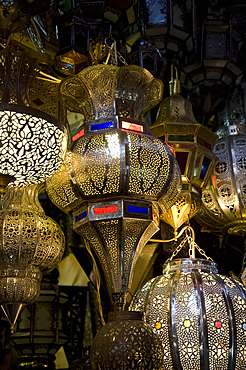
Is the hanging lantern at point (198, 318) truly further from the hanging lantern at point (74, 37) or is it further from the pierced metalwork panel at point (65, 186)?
the hanging lantern at point (74, 37)

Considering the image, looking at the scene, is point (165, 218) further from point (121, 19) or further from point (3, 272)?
point (121, 19)

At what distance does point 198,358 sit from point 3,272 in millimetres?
701

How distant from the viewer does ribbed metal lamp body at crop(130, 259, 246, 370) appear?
193cm

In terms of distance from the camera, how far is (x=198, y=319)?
76.9 inches

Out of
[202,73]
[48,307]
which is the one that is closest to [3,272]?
[48,307]

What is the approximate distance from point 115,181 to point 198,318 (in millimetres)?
508

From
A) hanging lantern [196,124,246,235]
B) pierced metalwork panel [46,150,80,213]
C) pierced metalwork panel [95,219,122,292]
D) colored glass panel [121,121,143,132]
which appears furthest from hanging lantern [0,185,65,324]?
hanging lantern [196,124,246,235]

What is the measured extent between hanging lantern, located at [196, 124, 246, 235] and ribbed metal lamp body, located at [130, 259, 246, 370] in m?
0.62

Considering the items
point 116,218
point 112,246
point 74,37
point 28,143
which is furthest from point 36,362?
point 74,37

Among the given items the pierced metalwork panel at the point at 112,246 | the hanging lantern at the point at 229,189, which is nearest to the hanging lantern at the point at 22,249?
the pierced metalwork panel at the point at 112,246

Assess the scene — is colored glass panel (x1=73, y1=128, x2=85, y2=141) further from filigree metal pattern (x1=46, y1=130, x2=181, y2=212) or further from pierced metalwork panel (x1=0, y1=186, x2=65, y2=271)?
pierced metalwork panel (x1=0, y1=186, x2=65, y2=271)

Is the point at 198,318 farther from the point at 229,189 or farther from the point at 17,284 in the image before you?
the point at 229,189

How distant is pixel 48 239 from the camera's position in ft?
7.23

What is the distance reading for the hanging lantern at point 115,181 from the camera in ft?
6.84
